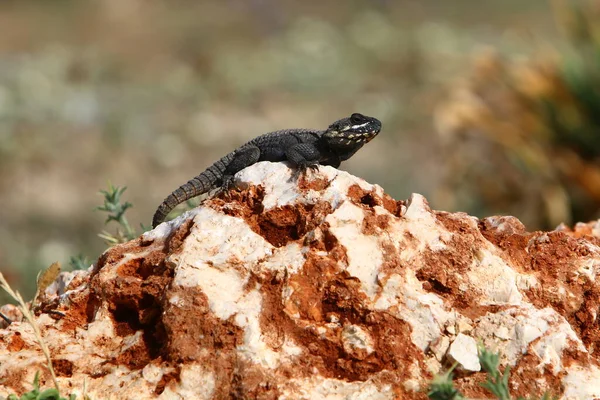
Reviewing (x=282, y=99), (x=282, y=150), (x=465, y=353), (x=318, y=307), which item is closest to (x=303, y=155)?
(x=282, y=150)

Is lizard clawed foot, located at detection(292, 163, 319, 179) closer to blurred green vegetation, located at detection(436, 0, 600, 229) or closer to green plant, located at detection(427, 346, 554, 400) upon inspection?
green plant, located at detection(427, 346, 554, 400)

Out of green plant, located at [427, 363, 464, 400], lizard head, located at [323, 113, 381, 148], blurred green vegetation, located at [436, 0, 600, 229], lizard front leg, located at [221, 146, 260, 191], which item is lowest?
green plant, located at [427, 363, 464, 400]

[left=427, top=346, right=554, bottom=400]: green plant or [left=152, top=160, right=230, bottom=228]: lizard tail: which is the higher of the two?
[left=152, top=160, right=230, bottom=228]: lizard tail

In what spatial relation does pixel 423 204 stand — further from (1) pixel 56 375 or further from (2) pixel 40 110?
(2) pixel 40 110

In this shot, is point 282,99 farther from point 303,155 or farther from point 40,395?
point 40,395

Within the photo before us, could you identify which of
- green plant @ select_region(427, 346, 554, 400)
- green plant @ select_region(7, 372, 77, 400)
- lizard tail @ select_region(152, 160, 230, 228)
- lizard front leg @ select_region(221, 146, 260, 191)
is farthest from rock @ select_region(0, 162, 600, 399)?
lizard front leg @ select_region(221, 146, 260, 191)

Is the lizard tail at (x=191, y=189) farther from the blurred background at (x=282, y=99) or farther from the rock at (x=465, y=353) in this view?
the rock at (x=465, y=353)

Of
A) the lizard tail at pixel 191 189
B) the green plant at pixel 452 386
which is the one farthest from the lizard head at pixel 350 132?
the green plant at pixel 452 386

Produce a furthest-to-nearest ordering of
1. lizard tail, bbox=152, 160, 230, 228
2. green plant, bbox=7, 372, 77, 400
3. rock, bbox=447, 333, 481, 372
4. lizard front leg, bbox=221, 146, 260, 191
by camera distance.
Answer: lizard front leg, bbox=221, 146, 260, 191
lizard tail, bbox=152, 160, 230, 228
rock, bbox=447, 333, 481, 372
green plant, bbox=7, 372, 77, 400
